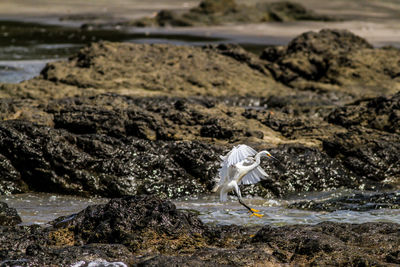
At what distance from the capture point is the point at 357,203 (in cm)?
776

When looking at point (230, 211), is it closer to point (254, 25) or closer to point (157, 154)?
point (157, 154)

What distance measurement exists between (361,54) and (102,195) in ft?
36.6

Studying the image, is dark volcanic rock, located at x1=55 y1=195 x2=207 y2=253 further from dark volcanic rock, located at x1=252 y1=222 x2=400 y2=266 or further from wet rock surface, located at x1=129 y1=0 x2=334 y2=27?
wet rock surface, located at x1=129 y1=0 x2=334 y2=27

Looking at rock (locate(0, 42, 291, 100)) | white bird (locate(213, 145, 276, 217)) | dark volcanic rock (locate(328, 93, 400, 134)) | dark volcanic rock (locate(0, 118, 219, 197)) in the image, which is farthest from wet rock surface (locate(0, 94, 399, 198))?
rock (locate(0, 42, 291, 100))

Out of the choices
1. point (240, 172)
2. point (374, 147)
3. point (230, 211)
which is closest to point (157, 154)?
point (230, 211)

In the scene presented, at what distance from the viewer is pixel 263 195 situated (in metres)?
8.55

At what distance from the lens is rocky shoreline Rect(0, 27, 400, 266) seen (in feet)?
17.0

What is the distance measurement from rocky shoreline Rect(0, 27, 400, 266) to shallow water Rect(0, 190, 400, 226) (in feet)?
0.81

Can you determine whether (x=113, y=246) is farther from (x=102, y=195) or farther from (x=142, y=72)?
(x=142, y=72)

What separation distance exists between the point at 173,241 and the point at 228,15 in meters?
30.9

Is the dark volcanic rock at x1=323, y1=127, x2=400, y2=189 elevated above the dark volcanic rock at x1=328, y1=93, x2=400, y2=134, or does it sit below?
below

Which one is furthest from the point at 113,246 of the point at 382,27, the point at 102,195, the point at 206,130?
the point at 382,27

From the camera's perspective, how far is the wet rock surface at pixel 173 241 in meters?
4.73

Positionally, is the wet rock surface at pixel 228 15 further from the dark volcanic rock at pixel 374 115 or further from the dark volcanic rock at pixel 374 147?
the dark volcanic rock at pixel 374 147
